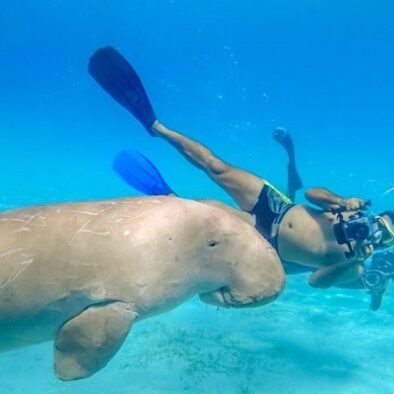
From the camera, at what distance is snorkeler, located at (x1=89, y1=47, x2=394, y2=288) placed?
603cm

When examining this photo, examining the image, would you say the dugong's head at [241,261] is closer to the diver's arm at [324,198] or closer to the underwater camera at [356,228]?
the underwater camera at [356,228]

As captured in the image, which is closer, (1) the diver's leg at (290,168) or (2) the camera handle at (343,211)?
(2) the camera handle at (343,211)

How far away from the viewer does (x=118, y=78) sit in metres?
7.62

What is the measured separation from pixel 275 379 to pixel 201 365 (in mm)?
1245

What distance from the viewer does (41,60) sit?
7931 cm

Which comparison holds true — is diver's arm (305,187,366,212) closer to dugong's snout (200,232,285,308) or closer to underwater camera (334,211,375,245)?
underwater camera (334,211,375,245)

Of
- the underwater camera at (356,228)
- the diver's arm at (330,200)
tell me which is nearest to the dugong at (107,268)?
the underwater camera at (356,228)

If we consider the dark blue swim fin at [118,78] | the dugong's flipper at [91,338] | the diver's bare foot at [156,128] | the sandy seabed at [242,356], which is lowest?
the sandy seabed at [242,356]

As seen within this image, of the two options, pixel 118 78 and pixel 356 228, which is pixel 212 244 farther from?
pixel 118 78

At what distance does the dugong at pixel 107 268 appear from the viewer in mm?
3578

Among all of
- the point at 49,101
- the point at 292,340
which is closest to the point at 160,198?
the point at 292,340

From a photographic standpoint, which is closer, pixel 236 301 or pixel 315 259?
pixel 236 301

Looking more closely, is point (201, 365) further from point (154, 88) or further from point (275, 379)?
point (154, 88)

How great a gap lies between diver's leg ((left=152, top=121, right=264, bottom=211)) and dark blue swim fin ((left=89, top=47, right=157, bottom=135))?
21.6 inches
